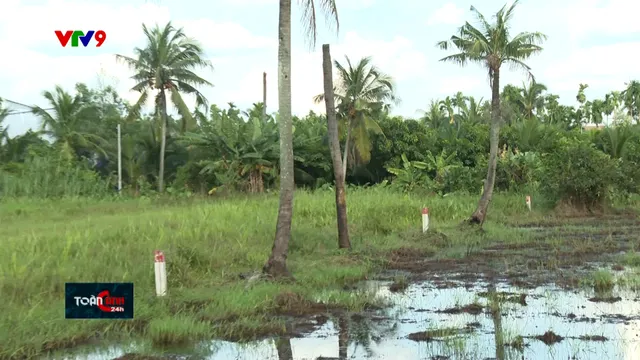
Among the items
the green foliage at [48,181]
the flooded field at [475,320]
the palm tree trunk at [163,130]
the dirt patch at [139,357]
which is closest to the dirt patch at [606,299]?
the flooded field at [475,320]

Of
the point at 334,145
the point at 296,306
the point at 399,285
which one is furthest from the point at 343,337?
the point at 334,145

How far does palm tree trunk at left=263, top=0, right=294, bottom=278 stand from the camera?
400 inches

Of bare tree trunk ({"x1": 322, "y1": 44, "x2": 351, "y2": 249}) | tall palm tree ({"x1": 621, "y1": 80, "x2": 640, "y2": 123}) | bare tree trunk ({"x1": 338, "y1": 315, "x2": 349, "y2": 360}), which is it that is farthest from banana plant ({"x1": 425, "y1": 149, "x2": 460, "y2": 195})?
tall palm tree ({"x1": 621, "y1": 80, "x2": 640, "y2": 123})

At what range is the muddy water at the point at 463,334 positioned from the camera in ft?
20.8

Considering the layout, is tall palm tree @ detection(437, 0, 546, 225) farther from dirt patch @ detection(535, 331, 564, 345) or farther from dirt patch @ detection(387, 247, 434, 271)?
dirt patch @ detection(535, 331, 564, 345)

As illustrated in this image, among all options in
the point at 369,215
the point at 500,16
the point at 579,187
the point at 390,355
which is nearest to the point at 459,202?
the point at 579,187

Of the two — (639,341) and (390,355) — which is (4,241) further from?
(639,341)

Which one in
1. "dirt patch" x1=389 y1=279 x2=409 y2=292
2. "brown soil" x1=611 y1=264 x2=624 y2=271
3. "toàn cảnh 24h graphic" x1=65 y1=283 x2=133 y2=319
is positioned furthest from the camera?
"brown soil" x1=611 y1=264 x2=624 y2=271

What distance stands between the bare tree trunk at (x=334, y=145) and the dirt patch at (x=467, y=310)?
5550mm

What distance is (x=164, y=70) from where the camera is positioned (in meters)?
31.8

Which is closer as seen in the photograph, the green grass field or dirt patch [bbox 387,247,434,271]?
the green grass field

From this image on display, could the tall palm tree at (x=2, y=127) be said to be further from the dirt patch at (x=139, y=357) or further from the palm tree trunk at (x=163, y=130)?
the dirt patch at (x=139, y=357)

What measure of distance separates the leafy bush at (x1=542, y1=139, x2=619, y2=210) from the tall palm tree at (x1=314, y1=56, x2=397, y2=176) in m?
10.1

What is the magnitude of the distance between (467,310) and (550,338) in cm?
166
